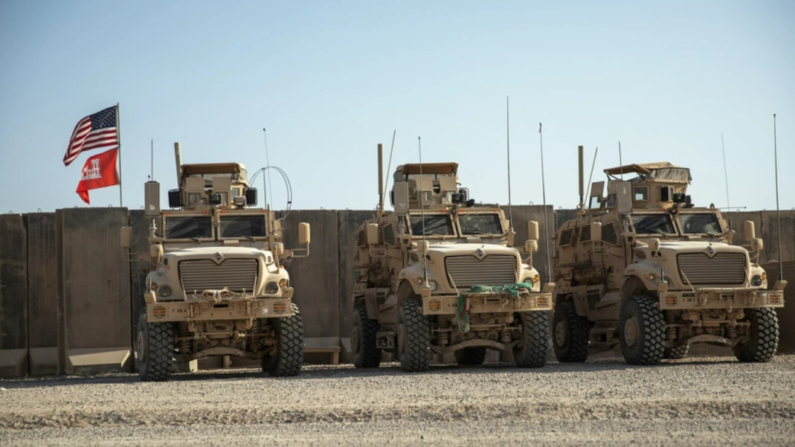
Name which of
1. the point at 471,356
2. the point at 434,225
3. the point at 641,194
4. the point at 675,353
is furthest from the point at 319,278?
the point at 675,353

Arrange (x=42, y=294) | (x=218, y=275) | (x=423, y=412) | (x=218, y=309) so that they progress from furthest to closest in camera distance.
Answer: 1. (x=42, y=294)
2. (x=218, y=275)
3. (x=218, y=309)
4. (x=423, y=412)

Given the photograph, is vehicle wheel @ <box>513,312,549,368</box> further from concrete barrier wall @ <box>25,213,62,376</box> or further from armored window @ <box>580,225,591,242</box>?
concrete barrier wall @ <box>25,213,62,376</box>

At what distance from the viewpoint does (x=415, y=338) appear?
1764 centimetres

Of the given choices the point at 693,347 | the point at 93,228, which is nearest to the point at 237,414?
the point at 93,228

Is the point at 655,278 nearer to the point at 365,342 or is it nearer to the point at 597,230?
the point at 597,230

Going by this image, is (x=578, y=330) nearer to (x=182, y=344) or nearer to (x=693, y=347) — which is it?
(x=693, y=347)

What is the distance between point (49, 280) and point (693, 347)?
13.0m

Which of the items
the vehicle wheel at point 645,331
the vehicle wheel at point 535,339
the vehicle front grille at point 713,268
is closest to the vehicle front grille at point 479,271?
the vehicle wheel at point 535,339

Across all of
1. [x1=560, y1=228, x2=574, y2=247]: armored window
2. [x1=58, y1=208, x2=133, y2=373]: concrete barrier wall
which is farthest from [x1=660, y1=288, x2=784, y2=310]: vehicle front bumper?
[x1=58, y1=208, x2=133, y2=373]: concrete barrier wall

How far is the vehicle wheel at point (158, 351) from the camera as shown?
55.8ft

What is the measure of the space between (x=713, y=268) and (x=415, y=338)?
5.08 m

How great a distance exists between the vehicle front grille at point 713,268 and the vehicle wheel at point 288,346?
6.24 meters

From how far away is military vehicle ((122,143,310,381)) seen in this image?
17.0m

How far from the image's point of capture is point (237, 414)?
39.1 ft
